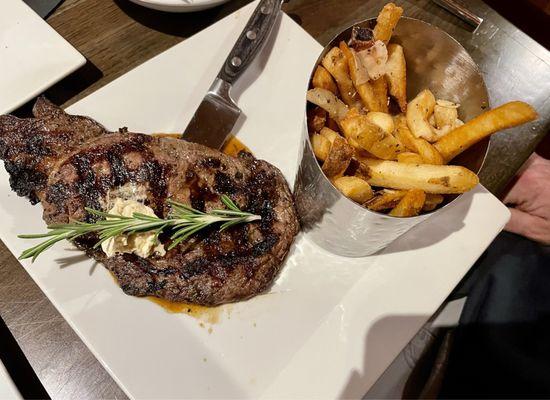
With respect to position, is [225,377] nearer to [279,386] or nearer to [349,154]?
[279,386]

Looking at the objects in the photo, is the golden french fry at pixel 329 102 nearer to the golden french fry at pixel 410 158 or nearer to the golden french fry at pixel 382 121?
the golden french fry at pixel 382 121

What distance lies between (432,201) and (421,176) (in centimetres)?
18

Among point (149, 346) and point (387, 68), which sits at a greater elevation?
point (387, 68)

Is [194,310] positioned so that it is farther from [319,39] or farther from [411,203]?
[319,39]

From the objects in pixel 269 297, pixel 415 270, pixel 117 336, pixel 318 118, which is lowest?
pixel 117 336

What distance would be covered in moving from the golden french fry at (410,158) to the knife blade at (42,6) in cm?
215

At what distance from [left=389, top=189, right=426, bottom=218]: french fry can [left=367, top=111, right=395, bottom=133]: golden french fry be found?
26cm

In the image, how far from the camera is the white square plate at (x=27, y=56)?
7.18ft

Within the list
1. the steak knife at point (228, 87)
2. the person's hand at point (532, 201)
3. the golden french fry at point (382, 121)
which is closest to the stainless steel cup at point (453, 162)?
the golden french fry at point (382, 121)

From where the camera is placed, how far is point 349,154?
1.52 metres

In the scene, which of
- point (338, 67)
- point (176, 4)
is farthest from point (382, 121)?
point (176, 4)

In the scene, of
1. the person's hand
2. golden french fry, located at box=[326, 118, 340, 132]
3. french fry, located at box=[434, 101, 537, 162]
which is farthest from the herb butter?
the person's hand

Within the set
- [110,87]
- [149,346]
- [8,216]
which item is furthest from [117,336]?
[110,87]

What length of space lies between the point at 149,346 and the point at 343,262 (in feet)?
2.98
